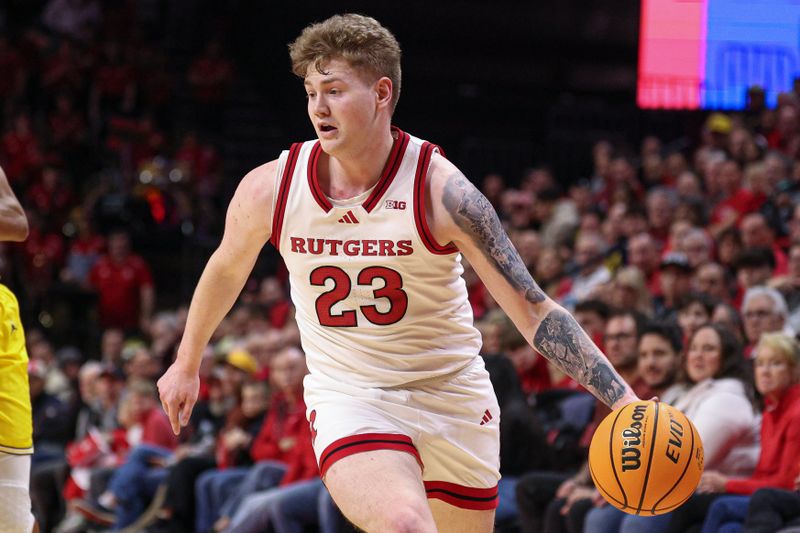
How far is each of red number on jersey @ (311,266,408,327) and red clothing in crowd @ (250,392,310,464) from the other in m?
4.50

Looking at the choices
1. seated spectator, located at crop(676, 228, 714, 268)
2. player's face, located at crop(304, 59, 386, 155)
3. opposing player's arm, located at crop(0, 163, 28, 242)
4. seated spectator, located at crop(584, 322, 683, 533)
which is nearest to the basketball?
player's face, located at crop(304, 59, 386, 155)

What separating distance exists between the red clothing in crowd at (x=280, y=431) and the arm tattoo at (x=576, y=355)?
4.71 m

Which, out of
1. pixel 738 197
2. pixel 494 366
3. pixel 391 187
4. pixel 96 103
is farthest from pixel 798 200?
pixel 96 103

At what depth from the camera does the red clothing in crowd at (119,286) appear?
14508 millimetres

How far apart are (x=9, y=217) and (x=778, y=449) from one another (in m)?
3.69

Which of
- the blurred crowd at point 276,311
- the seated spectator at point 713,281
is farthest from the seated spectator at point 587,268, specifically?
the seated spectator at point 713,281

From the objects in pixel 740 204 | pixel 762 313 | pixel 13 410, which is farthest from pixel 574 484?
pixel 740 204

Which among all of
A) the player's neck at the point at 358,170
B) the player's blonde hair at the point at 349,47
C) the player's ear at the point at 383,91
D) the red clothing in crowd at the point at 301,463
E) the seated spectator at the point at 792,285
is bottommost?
the red clothing in crowd at the point at 301,463

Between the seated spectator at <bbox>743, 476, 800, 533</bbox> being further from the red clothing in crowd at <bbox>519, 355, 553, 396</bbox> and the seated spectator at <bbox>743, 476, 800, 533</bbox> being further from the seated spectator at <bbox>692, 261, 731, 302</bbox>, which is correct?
the red clothing in crowd at <bbox>519, 355, 553, 396</bbox>

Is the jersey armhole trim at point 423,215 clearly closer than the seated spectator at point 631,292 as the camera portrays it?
Yes

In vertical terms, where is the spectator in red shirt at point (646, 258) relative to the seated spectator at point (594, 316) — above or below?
above

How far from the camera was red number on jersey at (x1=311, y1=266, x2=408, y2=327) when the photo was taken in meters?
3.95

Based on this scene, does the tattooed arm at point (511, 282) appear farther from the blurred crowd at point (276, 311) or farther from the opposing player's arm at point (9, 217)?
the blurred crowd at point (276, 311)

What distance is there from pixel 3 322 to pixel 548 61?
1450 centimetres
